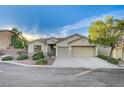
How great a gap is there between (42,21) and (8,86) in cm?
238

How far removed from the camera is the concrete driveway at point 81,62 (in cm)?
822

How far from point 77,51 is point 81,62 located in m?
0.62

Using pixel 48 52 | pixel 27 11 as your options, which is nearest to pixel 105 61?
pixel 48 52

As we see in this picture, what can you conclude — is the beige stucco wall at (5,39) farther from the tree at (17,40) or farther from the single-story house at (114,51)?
the single-story house at (114,51)

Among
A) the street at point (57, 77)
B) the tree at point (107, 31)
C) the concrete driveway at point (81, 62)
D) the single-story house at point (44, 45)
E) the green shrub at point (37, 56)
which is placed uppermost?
the tree at point (107, 31)

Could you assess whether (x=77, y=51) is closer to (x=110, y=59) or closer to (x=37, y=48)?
(x=110, y=59)

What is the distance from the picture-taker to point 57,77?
7.56 m

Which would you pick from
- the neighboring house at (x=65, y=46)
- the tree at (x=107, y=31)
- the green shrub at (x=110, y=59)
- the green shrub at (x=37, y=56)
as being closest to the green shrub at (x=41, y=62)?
the green shrub at (x=37, y=56)

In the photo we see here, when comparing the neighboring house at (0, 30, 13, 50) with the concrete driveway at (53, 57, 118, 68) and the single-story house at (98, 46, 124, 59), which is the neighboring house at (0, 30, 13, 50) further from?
the single-story house at (98, 46, 124, 59)

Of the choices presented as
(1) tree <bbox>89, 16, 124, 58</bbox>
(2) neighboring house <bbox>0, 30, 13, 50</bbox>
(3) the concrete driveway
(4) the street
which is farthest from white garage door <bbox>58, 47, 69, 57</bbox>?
(2) neighboring house <bbox>0, 30, 13, 50</bbox>

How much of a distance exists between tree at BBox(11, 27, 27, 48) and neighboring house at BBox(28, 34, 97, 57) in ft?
0.72

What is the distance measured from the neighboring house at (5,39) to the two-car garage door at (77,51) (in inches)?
64.8

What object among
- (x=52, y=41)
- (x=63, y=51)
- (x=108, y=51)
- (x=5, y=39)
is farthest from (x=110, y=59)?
(x=5, y=39)

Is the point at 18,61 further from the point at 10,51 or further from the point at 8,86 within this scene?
the point at 8,86
